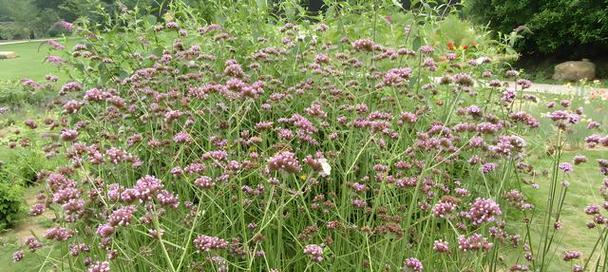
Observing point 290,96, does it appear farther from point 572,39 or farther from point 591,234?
point 572,39

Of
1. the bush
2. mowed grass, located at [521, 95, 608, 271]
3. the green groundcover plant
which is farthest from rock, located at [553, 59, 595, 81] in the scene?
the green groundcover plant

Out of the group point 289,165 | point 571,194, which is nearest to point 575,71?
point 571,194

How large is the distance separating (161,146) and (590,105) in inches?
270

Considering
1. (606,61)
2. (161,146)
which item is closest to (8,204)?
(161,146)

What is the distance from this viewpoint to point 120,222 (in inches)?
63.4

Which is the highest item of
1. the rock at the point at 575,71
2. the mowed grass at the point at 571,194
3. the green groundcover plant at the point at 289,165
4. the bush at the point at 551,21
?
the green groundcover plant at the point at 289,165

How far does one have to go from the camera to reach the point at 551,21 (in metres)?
13.1

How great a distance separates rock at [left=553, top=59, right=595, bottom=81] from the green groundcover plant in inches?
385

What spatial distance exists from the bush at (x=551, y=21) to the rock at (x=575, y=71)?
1.73 feet

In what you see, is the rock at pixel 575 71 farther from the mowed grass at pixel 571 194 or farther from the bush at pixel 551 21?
the mowed grass at pixel 571 194

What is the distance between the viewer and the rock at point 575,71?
43.2ft

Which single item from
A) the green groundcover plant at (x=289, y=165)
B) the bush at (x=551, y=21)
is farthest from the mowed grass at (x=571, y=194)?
the bush at (x=551, y=21)

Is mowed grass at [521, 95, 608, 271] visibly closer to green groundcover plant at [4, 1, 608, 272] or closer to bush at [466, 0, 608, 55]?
green groundcover plant at [4, 1, 608, 272]

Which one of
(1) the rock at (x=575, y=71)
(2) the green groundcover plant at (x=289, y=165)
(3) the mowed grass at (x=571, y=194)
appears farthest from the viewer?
(1) the rock at (x=575, y=71)
